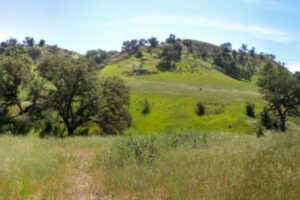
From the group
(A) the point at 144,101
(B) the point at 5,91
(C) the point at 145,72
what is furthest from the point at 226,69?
(B) the point at 5,91

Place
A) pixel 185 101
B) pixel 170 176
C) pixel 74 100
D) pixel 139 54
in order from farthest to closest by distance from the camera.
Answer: pixel 139 54
pixel 185 101
pixel 74 100
pixel 170 176

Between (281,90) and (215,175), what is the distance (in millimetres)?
71154

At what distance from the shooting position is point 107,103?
166 feet

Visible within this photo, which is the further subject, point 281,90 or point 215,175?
point 281,90

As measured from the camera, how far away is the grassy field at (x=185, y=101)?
262ft

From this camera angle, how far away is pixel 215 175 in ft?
28.5

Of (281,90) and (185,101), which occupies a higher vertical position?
(281,90)

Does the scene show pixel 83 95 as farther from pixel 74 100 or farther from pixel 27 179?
pixel 27 179

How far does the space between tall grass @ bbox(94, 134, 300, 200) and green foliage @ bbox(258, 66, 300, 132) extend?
2615 inches

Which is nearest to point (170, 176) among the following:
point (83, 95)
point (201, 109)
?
point (83, 95)

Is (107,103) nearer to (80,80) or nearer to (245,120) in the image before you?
(80,80)

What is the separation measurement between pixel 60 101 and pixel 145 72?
98802 mm

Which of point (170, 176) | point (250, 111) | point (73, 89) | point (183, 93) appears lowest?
point (250, 111)

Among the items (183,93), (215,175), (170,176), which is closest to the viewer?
(215,175)
